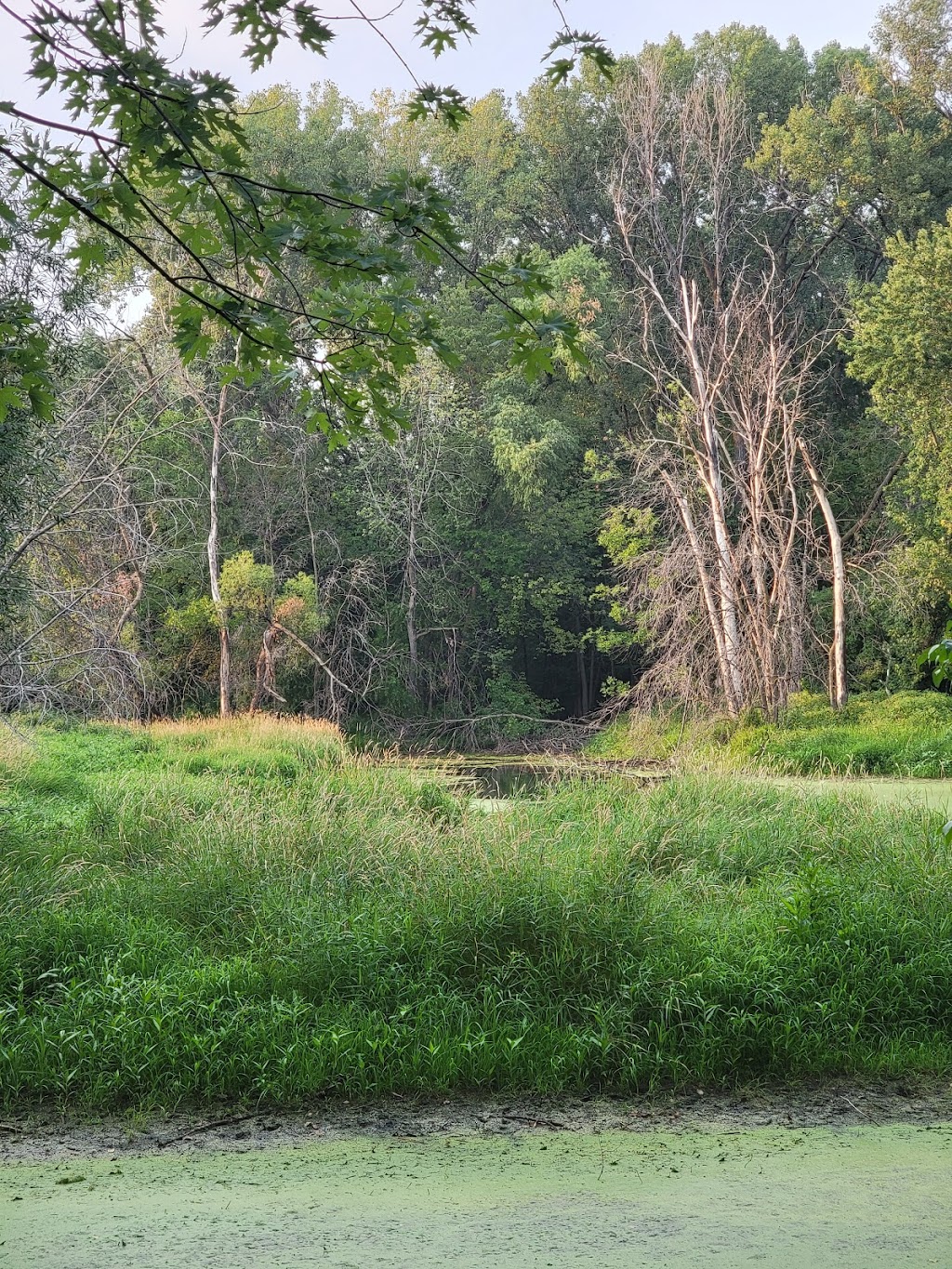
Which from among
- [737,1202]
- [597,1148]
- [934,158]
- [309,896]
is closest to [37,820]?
[309,896]

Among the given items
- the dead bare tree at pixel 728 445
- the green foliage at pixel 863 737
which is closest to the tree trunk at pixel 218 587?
the dead bare tree at pixel 728 445

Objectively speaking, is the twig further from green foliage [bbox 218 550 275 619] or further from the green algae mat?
green foliage [bbox 218 550 275 619]

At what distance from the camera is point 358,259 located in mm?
2885

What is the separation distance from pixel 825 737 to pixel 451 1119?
12.7m

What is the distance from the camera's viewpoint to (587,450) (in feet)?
81.1

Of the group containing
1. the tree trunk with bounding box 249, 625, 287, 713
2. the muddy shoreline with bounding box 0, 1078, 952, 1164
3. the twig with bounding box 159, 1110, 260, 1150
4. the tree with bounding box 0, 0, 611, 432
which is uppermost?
the tree with bounding box 0, 0, 611, 432

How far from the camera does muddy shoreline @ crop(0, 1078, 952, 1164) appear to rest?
12.7 feet

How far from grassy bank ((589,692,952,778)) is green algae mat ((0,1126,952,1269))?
30.8ft

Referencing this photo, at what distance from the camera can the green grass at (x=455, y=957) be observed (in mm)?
4344

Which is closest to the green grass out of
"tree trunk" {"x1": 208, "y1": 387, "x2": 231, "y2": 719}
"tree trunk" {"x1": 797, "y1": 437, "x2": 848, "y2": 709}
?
"tree trunk" {"x1": 797, "y1": 437, "x2": 848, "y2": 709}

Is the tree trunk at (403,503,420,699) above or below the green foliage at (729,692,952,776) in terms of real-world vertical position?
above

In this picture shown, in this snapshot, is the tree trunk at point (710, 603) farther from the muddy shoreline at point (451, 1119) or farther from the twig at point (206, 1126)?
the twig at point (206, 1126)

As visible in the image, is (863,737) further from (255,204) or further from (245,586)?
(255,204)

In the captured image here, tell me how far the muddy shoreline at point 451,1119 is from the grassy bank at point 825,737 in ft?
28.8
